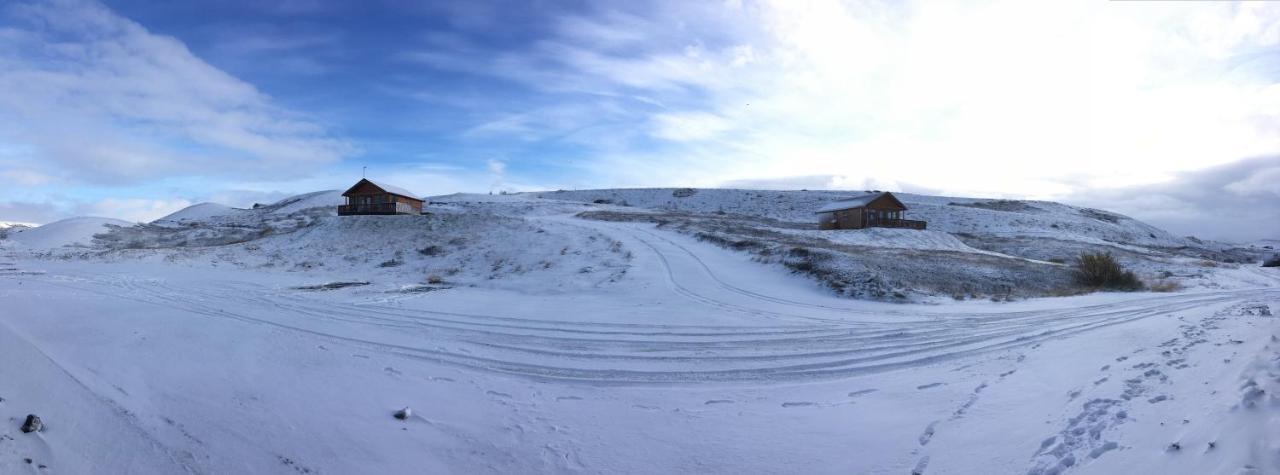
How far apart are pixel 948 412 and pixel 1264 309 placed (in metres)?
9.83

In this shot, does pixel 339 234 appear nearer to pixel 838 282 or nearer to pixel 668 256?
pixel 668 256

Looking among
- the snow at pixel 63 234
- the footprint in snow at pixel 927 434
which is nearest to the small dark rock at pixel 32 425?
the footprint in snow at pixel 927 434

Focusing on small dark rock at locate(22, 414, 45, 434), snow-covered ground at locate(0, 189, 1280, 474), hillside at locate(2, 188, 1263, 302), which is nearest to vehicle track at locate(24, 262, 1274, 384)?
snow-covered ground at locate(0, 189, 1280, 474)

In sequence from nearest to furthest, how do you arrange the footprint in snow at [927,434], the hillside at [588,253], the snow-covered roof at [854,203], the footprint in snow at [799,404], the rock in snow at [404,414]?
the footprint in snow at [927,434], the rock in snow at [404,414], the footprint in snow at [799,404], the hillside at [588,253], the snow-covered roof at [854,203]

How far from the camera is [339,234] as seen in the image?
38562mm

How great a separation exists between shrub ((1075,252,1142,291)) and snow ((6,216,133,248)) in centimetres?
5429

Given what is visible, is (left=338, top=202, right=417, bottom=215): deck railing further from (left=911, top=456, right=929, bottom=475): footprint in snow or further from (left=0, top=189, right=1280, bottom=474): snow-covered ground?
(left=911, top=456, right=929, bottom=475): footprint in snow

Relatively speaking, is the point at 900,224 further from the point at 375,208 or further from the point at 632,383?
the point at 632,383

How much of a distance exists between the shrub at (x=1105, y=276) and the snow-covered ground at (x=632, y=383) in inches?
184

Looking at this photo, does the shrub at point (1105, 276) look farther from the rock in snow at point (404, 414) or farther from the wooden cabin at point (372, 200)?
the wooden cabin at point (372, 200)

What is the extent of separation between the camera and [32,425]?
625 cm

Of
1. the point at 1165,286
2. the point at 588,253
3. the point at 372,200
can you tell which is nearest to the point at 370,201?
the point at 372,200

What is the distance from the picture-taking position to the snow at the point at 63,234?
36125 mm

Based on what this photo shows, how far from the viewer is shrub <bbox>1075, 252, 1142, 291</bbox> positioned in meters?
21.5
